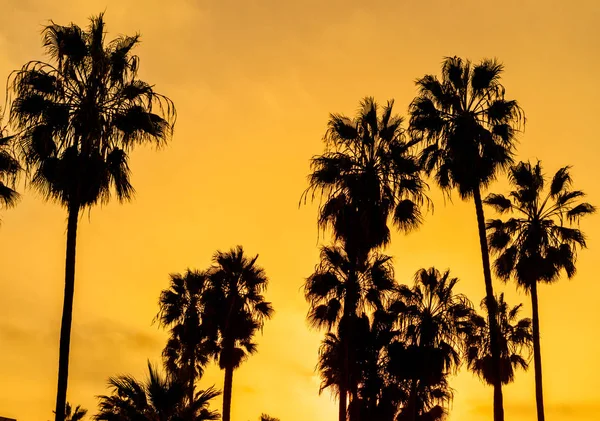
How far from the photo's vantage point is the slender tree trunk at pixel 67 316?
22906mm

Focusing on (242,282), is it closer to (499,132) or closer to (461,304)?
(461,304)

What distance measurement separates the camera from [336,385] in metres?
44.9

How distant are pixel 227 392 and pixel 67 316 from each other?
2115 centimetres

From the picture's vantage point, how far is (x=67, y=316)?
78.6 feet

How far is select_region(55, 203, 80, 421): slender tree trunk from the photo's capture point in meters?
22.9

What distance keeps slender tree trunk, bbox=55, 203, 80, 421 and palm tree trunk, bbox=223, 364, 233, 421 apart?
20.8 metres

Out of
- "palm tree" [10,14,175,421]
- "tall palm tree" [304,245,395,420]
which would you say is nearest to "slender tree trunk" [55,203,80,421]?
"palm tree" [10,14,175,421]

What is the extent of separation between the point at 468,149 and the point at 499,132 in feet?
6.41

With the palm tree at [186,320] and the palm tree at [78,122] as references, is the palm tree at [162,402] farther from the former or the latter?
the palm tree at [186,320]

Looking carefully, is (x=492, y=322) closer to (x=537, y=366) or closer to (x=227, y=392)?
(x=537, y=366)

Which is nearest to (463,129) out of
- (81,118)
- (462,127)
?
(462,127)

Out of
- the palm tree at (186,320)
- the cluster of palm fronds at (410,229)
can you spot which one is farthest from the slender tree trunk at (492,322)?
the palm tree at (186,320)

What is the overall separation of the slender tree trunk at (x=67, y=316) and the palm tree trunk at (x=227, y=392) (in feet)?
68.2

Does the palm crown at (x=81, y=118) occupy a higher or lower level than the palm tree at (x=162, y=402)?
higher
